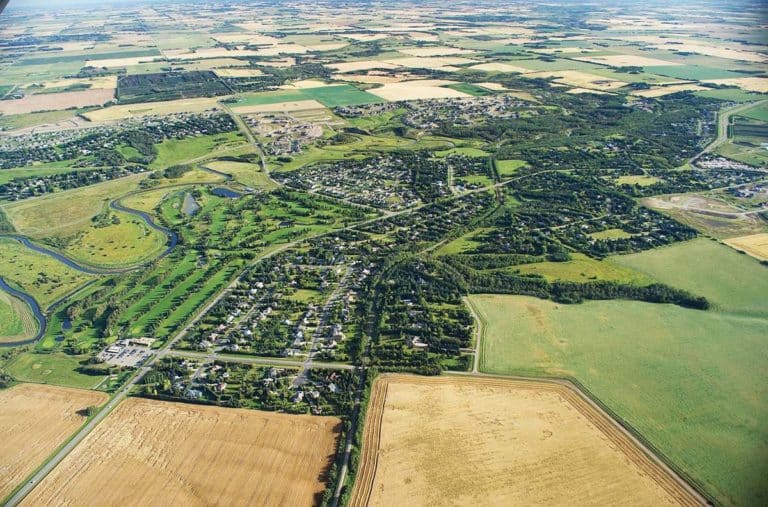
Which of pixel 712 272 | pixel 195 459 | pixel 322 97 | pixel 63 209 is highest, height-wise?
pixel 322 97

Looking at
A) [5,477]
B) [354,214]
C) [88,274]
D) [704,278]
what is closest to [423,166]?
[354,214]

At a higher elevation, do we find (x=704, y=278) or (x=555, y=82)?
(x=555, y=82)

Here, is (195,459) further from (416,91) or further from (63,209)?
(416,91)

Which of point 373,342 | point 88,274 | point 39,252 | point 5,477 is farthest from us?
point 39,252

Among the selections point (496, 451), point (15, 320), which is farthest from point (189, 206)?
point (496, 451)

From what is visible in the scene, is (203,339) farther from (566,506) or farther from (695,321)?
(695,321)

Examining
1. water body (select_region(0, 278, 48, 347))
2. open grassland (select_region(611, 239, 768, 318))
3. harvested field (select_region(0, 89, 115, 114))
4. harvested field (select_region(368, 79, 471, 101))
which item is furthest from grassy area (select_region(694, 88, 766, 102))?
harvested field (select_region(0, 89, 115, 114))
